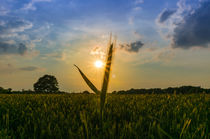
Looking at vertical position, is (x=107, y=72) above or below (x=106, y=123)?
above

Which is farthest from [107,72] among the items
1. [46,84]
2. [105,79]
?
[46,84]

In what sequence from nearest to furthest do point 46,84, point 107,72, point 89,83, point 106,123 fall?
1. point 107,72
2. point 89,83
3. point 106,123
4. point 46,84

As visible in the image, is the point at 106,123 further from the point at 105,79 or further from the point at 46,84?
the point at 46,84

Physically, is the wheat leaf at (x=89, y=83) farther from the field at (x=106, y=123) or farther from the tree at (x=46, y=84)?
the tree at (x=46, y=84)

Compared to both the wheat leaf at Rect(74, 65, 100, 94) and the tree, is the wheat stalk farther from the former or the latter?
the tree

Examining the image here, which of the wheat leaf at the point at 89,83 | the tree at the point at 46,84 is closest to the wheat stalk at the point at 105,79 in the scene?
the wheat leaf at the point at 89,83

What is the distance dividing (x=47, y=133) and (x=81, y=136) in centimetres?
38

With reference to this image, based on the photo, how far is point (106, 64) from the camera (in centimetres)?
108

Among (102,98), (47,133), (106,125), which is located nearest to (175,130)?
(106,125)

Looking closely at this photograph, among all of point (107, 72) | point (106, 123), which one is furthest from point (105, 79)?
point (106, 123)

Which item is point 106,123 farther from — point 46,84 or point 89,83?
point 46,84

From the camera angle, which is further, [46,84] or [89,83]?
[46,84]

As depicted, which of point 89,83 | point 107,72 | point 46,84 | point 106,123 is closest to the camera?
point 107,72

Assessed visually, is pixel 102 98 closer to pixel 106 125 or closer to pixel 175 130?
pixel 106 125
